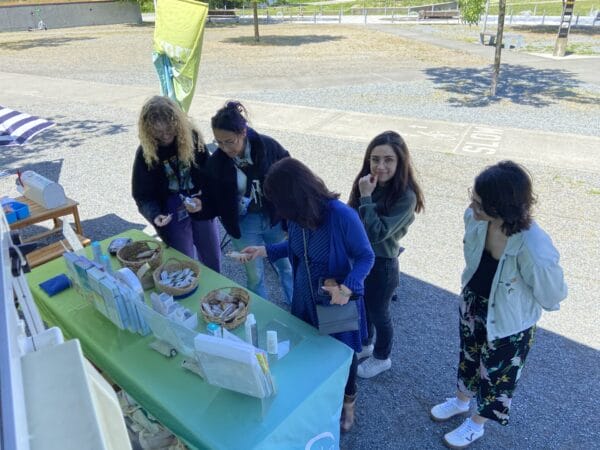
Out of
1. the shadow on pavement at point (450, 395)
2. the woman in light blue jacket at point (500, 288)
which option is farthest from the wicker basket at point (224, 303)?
the woman in light blue jacket at point (500, 288)

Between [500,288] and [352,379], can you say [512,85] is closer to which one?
[500,288]

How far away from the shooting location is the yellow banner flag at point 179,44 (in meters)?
5.08

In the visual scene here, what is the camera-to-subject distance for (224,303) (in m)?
2.45

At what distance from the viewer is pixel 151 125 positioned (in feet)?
9.62

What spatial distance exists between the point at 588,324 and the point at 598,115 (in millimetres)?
7537

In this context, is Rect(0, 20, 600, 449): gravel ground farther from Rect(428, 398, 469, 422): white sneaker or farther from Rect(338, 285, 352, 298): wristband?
Rect(338, 285, 352, 298): wristband

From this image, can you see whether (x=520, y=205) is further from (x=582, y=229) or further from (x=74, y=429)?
(x=582, y=229)

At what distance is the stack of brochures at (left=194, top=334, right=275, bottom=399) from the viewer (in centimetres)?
176

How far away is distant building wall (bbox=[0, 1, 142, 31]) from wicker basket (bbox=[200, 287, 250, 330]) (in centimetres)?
3449

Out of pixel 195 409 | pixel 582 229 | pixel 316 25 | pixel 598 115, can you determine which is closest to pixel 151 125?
pixel 195 409

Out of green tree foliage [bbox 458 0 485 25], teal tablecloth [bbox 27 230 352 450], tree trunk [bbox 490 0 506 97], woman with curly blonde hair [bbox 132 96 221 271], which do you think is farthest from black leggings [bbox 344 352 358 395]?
green tree foliage [bbox 458 0 485 25]

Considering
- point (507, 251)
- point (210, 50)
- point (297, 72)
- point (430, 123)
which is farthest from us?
point (210, 50)

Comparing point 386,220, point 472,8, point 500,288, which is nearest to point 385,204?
point 386,220

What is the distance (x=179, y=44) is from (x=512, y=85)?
32.9ft
